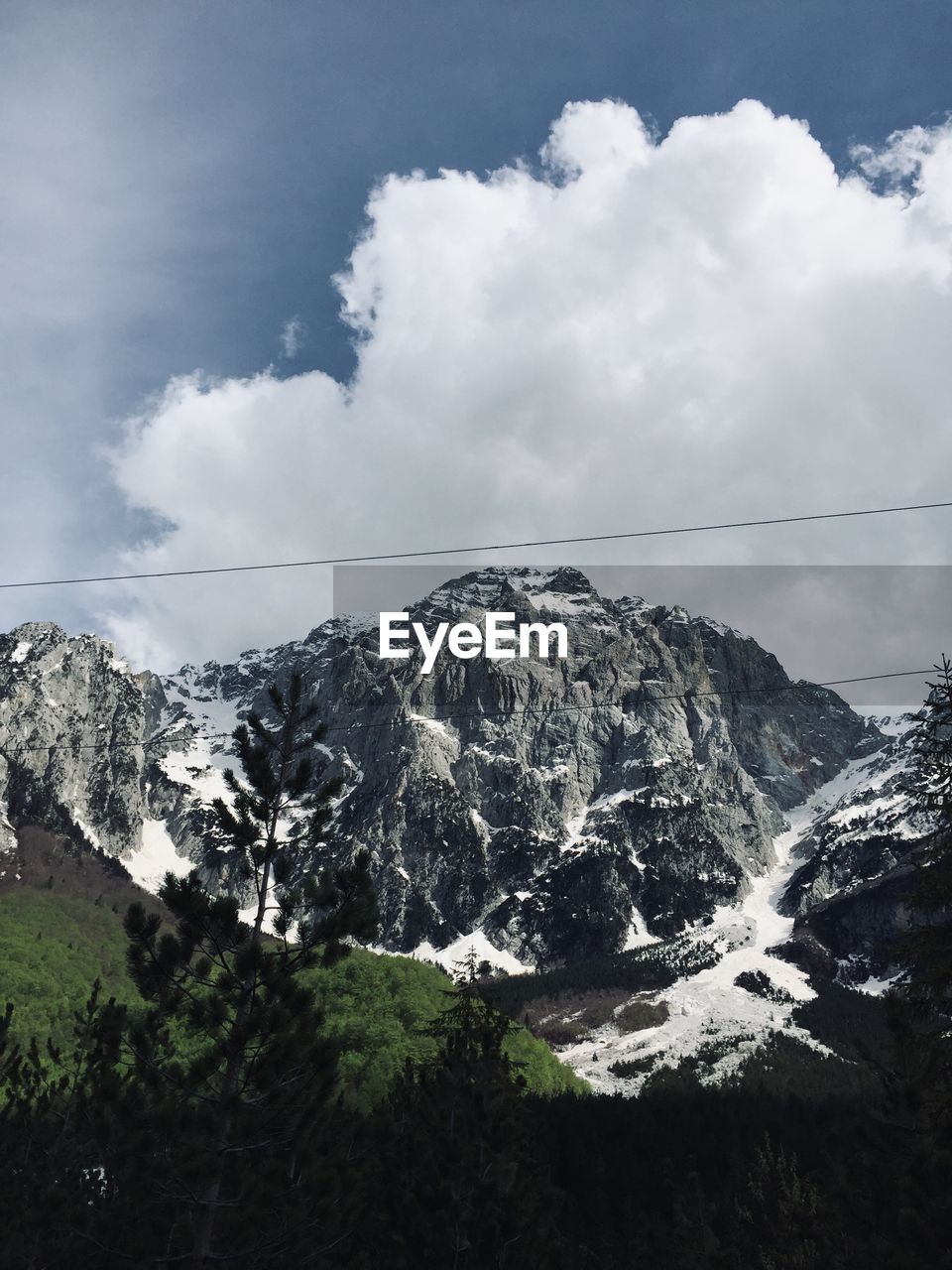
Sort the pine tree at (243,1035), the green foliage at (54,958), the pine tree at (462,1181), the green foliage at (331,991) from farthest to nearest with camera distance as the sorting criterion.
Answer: the green foliage at (54,958)
the green foliage at (331,991)
the pine tree at (462,1181)
the pine tree at (243,1035)

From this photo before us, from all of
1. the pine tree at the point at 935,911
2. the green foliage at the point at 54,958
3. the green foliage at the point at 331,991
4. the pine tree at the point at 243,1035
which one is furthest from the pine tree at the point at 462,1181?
the green foliage at the point at 54,958

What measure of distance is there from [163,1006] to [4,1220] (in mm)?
12805

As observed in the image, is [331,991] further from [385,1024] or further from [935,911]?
[935,911]

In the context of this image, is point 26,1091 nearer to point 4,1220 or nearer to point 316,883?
point 4,1220

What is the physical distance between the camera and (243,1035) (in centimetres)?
1538

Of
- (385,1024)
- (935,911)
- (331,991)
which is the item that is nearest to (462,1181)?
(935,911)

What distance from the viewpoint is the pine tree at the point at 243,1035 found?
15.1m

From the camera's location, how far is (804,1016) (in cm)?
18138

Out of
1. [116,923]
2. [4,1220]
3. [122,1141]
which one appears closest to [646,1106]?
[4,1220]

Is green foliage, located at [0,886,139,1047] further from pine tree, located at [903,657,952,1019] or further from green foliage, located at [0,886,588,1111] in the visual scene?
pine tree, located at [903,657,952,1019]

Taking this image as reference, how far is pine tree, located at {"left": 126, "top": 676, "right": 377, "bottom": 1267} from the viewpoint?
15.1 m

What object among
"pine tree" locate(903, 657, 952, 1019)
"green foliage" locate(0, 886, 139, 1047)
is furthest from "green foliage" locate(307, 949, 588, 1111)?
"pine tree" locate(903, 657, 952, 1019)

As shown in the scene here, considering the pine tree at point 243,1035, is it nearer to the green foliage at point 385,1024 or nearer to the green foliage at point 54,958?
the green foliage at point 385,1024

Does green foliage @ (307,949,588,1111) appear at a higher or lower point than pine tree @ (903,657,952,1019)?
lower
